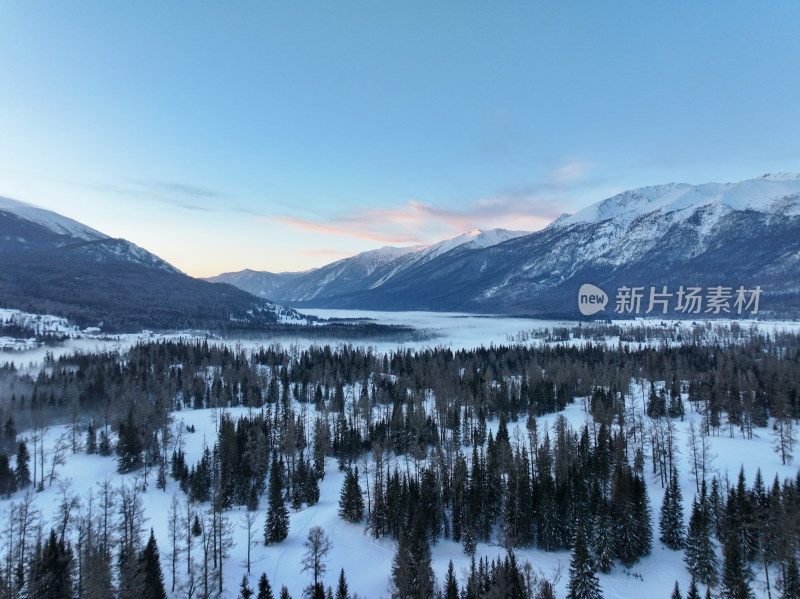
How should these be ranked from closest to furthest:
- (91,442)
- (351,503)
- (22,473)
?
1. (351,503)
2. (22,473)
3. (91,442)

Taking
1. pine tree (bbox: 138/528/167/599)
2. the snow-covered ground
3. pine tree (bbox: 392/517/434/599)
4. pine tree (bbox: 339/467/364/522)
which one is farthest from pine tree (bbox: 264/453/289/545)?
pine tree (bbox: 392/517/434/599)

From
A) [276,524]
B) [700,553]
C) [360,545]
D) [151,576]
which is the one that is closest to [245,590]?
[151,576]

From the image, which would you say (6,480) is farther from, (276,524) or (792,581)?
(792,581)

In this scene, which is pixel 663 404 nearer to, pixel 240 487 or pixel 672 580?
pixel 672 580

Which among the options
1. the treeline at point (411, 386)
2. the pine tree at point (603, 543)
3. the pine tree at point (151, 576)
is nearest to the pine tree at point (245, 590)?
the pine tree at point (151, 576)

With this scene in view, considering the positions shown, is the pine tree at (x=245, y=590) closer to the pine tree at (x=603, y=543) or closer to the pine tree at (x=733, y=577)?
the pine tree at (x=603, y=543)

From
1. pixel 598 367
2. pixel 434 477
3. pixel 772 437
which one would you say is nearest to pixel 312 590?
pixel 434 477
